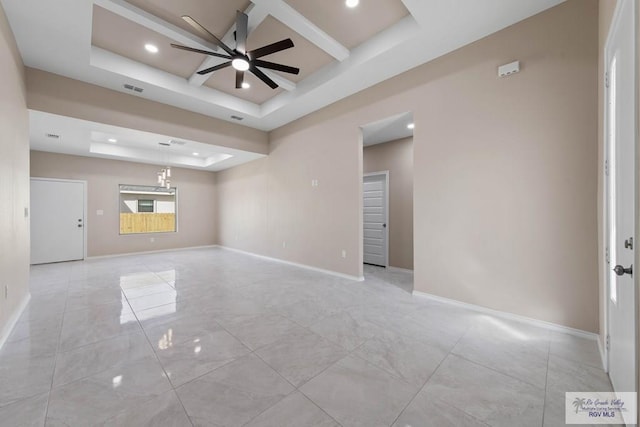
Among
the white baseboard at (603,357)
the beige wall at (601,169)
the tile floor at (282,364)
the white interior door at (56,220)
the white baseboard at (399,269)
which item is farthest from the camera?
the white interior door at (56,220)

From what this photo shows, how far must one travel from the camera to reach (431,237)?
340 centimetres

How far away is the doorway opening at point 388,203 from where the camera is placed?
17.0 feet

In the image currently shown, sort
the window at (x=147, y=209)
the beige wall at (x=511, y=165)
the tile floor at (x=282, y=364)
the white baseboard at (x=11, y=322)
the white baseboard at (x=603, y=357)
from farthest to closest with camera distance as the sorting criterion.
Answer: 1. the window at (x=147, y=209)
2. the beige wall at (x=511, y=165)
3. the white baseboard at (x=11, y=322)
4. the white baseboard at (x=603, y=357)
5. the tile floor at (x=282, y=364)

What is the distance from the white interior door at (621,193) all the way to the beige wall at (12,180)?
15.5ft

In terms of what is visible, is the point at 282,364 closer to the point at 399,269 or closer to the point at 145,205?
the point at 399,269

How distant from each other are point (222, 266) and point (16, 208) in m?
3.41

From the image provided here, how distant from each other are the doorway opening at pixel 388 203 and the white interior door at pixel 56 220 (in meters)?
7.50

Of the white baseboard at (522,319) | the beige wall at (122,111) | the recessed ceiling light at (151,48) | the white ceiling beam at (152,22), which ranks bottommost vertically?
the white baseboard at (522,319)

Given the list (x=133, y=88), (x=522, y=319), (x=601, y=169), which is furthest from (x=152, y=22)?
(x=522, y=319)

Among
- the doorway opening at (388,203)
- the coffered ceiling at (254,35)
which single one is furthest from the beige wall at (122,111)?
the doorway opening at (388,203)

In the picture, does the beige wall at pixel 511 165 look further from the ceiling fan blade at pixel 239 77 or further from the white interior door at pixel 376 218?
the ceiling fan blade at pixel 239 77

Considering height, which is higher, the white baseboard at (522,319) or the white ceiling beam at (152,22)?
the white ceiling beam at (152,22)

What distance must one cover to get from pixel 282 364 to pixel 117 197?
772 cm

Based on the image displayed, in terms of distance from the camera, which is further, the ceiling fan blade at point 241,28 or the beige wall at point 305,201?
the beige wall at point 305,201
